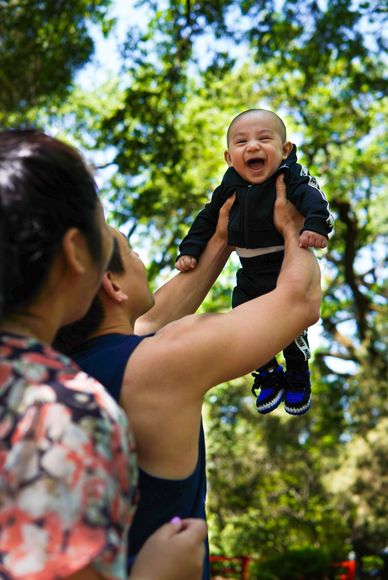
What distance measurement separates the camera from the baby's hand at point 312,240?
90.4 inches

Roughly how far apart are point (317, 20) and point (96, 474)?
1126cm

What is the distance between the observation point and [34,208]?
1344 millimetres

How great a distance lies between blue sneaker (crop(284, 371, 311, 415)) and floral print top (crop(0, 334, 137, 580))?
72.5 inches

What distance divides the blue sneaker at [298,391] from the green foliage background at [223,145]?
8.02m

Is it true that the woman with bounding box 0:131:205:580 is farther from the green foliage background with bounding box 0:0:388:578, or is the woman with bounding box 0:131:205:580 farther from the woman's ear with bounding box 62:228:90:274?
the green foliage background with bounding box 0:0:388:578

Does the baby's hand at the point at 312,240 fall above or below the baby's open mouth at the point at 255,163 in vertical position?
below

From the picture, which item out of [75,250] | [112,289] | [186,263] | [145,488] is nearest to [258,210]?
[186,263]

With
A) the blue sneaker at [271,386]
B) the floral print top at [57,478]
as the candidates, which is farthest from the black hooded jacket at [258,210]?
the floral print top at [57,478]

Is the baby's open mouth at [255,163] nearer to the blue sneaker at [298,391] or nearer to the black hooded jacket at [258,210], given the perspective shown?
the black hooded jacket at [258,210]

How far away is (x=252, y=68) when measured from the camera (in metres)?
17.9

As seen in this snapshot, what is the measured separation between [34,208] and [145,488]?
0.79m

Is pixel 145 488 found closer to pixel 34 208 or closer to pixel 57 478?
pixel 57 478

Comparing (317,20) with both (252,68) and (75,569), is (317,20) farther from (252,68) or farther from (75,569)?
(75,569)

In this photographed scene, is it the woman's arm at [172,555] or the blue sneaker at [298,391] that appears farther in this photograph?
the blue sneaker at [298,391]
